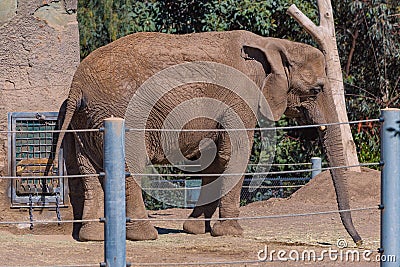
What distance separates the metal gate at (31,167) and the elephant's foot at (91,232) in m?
0.57

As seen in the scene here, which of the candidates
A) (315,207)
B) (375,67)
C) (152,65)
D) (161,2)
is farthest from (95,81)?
(375,67)

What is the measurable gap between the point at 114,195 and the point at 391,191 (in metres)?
1.76

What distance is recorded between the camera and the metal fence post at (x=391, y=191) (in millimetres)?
5703

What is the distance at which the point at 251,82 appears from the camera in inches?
368

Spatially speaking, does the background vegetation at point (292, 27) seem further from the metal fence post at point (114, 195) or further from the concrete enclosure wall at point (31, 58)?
the metal fence post at point (114, 195)

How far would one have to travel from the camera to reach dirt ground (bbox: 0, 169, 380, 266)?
23.9ft

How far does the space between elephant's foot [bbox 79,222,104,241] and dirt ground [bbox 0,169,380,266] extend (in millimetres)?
131

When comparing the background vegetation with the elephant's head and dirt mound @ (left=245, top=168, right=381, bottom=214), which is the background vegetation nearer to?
A: dirt mound @ (left=245, top=168, right=381, bottom=214)

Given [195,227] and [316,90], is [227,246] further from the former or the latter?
[316,90]

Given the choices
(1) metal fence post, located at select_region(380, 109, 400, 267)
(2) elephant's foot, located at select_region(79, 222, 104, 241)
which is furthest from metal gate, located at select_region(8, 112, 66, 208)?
(1) metal fence post, located at select_region(380, 109, 400, 267)

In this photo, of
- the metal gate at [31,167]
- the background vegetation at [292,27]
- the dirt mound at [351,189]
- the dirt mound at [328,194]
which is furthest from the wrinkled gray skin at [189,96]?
the background vegetation at [292,27]

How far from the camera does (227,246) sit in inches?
324

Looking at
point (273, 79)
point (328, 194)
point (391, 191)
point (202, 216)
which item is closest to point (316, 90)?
point (273, 79)

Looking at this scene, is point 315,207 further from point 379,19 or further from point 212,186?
point 379,19
